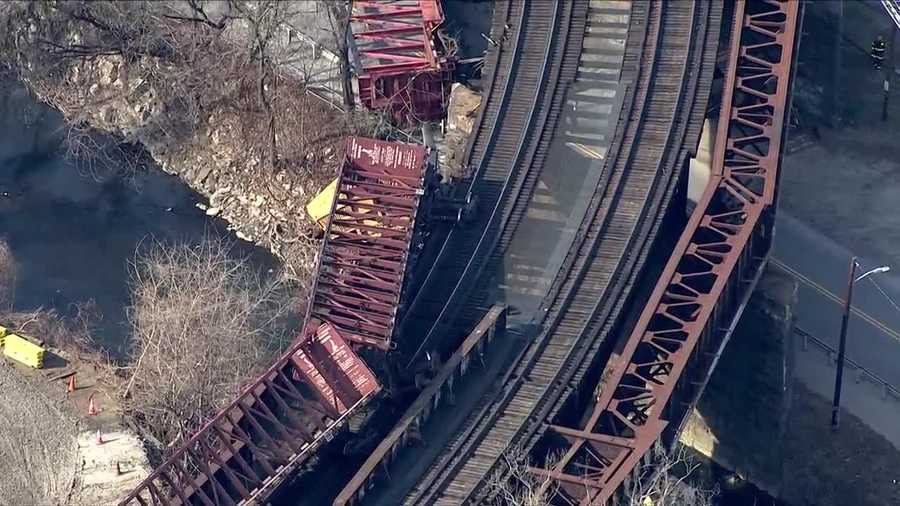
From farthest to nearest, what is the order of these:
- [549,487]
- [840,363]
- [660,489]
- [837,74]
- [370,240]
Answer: [837,74]
[840,363]
[370,240]
[549,487]
[660,489]

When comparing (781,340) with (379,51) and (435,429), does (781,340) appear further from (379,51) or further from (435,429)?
Result: (379,51)

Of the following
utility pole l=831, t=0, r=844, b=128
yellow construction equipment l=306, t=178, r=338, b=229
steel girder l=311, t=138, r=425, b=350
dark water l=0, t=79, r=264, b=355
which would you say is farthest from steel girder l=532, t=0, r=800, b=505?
dark water l=0, t=79, r=264, b=355

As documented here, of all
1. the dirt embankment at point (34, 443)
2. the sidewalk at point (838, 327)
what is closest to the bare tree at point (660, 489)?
the sidewalk at point (838, 327)

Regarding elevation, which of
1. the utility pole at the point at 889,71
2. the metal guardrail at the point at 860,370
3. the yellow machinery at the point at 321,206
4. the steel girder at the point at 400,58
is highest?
the steel girder at the point at 400,58

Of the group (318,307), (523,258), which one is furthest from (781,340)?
(318,307)

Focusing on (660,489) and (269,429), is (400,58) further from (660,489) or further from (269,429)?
(660,489)

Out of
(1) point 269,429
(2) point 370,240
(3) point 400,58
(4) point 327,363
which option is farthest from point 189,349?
(3) point 400,58

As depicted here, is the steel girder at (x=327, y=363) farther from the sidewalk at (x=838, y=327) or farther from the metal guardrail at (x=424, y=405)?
the sidewalk at (x=838, y=327)
